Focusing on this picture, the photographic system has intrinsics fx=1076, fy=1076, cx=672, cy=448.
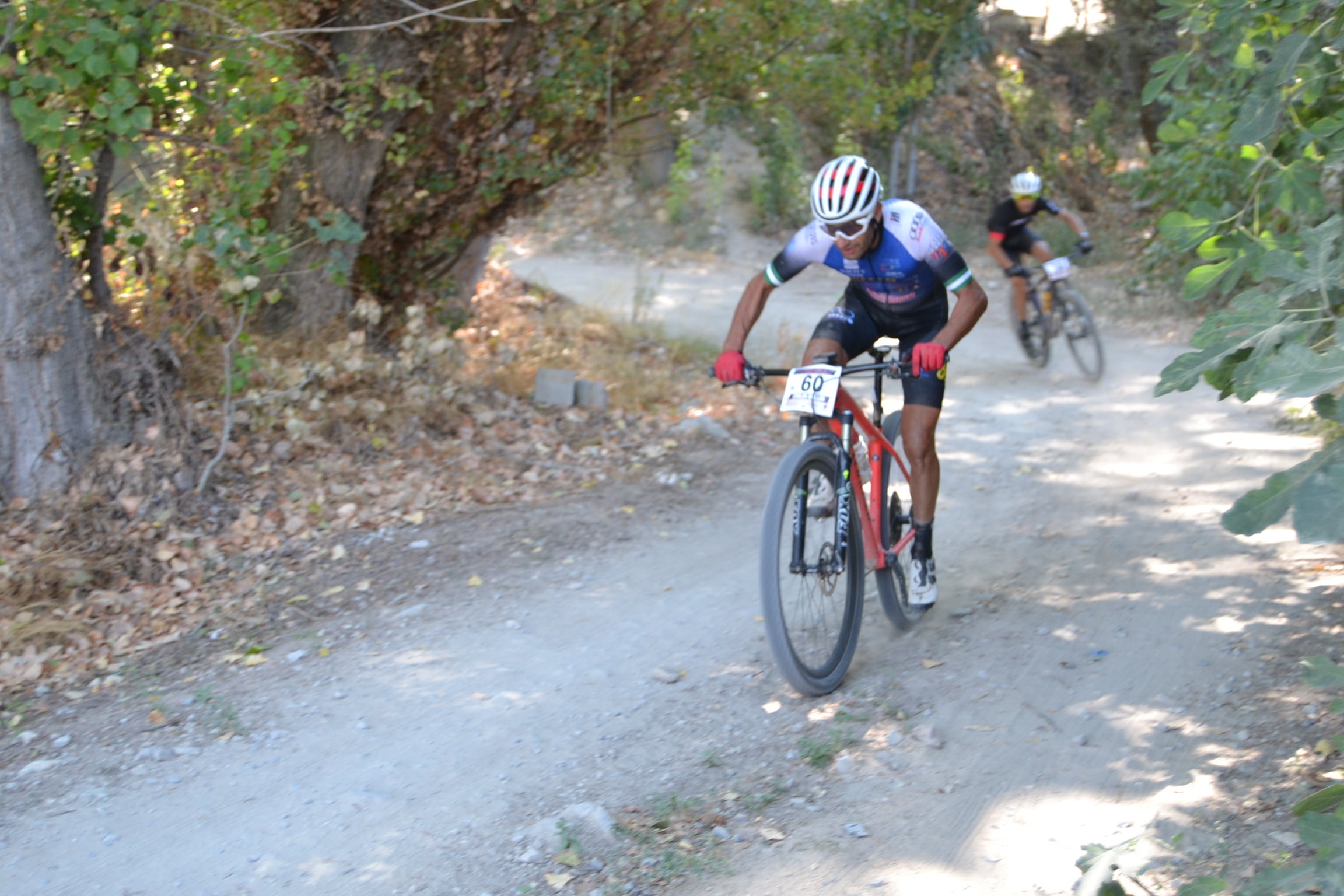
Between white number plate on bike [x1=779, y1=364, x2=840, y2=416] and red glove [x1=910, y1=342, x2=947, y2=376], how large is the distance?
0.29 m

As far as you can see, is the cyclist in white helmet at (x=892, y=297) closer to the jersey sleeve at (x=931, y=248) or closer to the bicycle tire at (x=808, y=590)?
the jersey sleeve at (x=931, y=248)

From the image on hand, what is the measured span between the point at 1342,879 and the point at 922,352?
2177mm

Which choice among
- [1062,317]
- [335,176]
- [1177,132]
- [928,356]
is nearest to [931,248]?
[928,356]

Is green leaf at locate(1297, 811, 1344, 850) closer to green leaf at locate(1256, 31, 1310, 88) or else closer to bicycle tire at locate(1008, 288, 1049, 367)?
green leaf at locate(1256, 31, 1310, 88)

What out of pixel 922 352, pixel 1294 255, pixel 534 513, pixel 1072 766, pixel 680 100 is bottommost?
pixel 1072 766

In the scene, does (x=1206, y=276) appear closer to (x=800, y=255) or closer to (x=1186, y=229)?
(x=1186, y=229)

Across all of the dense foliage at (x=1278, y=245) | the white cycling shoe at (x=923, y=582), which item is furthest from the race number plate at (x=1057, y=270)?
the white cycling shoe at (x=923, y=582)

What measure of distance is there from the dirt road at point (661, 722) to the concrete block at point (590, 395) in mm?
1853

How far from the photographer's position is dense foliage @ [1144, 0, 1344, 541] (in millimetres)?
2457

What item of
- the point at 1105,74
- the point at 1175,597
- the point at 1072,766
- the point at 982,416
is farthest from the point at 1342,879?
the point at 1105,74

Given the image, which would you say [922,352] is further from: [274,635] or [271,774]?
[274,635]

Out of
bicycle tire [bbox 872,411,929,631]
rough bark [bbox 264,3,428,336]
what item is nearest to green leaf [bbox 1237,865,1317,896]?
bicycle tire [bbox 872,411,929,631]

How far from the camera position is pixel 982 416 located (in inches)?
333

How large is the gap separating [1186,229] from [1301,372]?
156 cm
